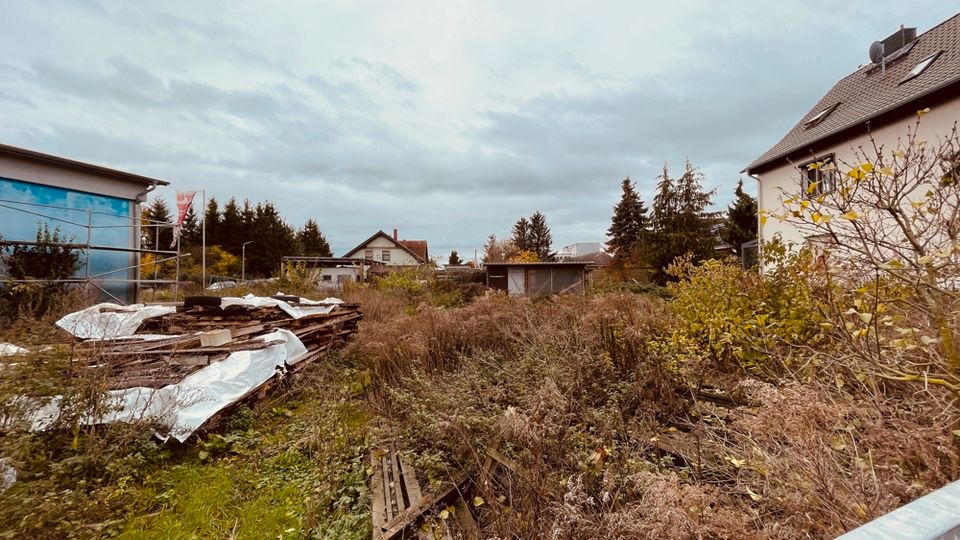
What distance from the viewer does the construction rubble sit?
396cm

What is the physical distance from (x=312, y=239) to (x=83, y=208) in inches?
1503

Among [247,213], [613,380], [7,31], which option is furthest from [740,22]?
[247,213]

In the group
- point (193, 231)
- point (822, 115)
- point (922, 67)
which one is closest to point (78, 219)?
point (822, 115)

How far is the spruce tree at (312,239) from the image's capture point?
154ft

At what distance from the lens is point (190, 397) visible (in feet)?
13.7

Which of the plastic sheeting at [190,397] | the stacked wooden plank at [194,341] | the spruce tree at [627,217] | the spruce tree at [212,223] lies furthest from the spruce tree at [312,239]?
the plastic sheeting at [190,397]

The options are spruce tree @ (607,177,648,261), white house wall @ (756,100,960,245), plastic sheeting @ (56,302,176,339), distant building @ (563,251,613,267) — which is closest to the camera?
plastic sheeting @ (56,302,176,339)

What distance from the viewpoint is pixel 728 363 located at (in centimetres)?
423

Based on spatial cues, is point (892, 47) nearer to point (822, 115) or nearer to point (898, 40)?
→ point (898, 40)

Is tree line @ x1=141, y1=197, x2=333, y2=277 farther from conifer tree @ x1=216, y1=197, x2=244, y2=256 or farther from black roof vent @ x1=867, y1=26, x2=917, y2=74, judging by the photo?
black roof vent @ x1=867, y1=26, x2=917, y2=74

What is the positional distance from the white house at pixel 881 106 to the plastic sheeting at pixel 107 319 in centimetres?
1281

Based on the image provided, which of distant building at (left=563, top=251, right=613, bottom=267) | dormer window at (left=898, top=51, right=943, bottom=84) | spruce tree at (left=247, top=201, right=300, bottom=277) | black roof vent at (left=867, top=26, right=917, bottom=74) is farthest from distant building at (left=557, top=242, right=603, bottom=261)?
dormer window at (left=898, top=51, right=943, bottom=84)

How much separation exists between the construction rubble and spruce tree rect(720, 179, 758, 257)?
83.2ft

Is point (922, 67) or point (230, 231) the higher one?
point (922, 67)
